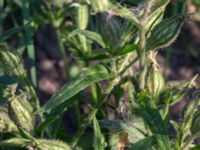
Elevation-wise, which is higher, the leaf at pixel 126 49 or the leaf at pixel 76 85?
the leaf at pixel 126 49

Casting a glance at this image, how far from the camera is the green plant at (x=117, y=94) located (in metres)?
1.79

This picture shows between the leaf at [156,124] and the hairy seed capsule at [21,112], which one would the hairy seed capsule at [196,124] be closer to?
the leaf at [156,124]

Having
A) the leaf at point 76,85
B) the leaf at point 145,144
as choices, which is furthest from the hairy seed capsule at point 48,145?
the leaf at point 145,144

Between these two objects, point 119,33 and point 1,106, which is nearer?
point 119,33

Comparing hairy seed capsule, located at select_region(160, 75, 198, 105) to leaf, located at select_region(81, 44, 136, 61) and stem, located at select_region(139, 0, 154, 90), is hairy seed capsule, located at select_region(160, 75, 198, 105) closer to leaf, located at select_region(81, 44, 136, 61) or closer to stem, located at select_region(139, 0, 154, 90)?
stem, located at select_region(139, 0, 154, 90)

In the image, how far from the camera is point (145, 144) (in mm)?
1805

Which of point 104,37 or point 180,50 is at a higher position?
point 104,37

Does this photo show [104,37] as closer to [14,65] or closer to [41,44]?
[14,65]

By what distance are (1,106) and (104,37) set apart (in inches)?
19.9

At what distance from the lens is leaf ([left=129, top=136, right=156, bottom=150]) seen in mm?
1789

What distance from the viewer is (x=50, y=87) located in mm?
3381

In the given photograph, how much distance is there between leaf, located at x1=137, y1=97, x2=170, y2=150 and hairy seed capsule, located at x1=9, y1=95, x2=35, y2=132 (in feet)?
1.49

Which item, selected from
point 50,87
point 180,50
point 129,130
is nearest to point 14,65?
point 129,130

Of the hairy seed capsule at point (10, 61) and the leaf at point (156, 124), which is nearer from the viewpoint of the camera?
the leaf at point (156, 124)
